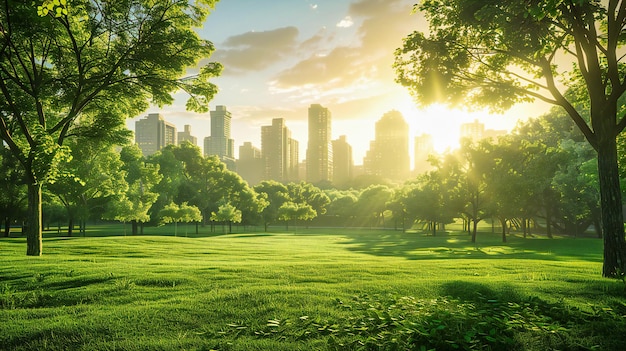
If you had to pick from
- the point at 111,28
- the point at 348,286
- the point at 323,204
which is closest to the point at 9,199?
the point at 111,28

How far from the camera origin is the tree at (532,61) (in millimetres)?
11117

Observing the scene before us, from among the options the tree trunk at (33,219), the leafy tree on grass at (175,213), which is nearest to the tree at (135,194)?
the leafy tree on grass at (175,213)

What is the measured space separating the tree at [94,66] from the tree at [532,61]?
9.96 meters

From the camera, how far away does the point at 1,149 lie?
4138cm

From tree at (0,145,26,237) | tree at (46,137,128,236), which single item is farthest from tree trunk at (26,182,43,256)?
tree at (0,145,26,237)

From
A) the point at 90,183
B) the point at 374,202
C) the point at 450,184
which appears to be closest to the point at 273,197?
the point at 374,202

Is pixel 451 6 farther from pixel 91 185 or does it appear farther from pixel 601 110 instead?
pixel 91 185

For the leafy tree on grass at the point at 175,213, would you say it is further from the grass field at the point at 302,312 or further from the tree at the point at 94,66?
the grass field at the point at 302,312

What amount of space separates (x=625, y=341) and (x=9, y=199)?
54192 mm

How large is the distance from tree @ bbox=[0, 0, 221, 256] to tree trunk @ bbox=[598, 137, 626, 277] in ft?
53.5

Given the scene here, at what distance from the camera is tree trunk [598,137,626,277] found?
1108cm

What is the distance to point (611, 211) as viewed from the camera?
11203 millimetres

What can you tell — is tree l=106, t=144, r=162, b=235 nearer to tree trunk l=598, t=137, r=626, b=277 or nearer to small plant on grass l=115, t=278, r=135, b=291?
small plant on grass l=115, t=278, r=135, b=291

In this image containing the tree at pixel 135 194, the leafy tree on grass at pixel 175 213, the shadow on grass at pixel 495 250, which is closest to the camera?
the shadow on grass at pixel 495 250
